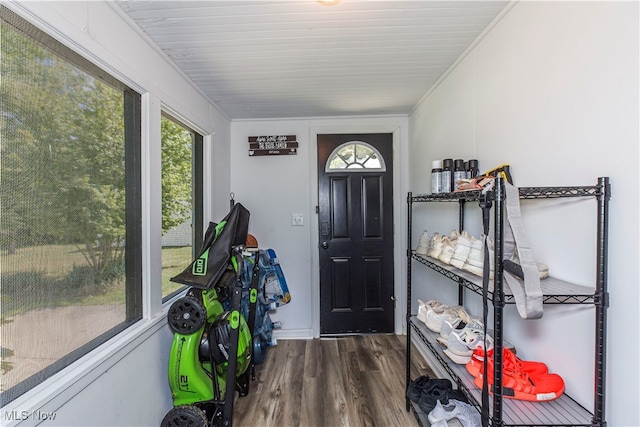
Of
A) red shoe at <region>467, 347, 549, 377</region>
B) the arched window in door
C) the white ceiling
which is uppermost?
the white ceiling

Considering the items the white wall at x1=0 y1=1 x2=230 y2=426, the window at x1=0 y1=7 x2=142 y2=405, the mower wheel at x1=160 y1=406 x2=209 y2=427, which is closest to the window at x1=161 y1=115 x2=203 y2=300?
the white wall at x1=0 y1=1 x2=230 y2=426

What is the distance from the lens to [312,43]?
166cm

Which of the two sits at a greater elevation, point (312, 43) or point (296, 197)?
point (312, 43)

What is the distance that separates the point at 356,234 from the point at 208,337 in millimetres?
1797

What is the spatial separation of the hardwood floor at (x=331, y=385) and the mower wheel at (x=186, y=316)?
77 centimetres

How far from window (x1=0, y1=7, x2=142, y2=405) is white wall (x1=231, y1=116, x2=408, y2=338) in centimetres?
154

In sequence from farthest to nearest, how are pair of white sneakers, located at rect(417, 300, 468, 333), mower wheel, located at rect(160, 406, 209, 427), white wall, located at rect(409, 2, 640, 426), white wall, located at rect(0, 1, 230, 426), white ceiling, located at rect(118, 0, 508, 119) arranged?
pair of white sneakers, located at rect(417, 300, 468, 333) → mower wheel, located at rect(160, 406, 209, 427) → white ceiling, located at rect(118, 0, 508, 119) → white wall, located at rect(0, 1, 230, 426) → white wall, located at rect(409, 2, 640, 426)

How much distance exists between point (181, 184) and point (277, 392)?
1.67 metres

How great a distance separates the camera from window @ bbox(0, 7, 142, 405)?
93 cm

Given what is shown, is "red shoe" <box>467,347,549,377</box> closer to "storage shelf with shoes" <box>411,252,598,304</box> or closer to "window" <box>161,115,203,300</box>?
"storage shelf with shoes" <box>411,252,598,304</box>

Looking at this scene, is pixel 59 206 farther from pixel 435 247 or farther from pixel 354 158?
pixel 354 158

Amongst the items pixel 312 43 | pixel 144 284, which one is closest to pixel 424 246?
pixel 312 43

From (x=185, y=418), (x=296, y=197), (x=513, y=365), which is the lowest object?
(x=185, y=418)

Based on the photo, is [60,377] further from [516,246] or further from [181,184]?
[516,246]
